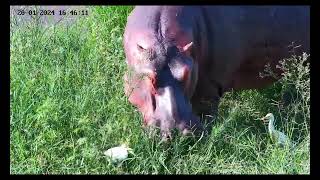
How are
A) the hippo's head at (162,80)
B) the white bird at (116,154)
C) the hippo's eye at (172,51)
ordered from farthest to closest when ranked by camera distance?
the hippo's eye at (172,51) → the hippo's head at (162,80) → the white bird at (116,154)

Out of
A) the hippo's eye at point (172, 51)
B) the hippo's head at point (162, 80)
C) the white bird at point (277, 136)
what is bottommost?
the white bird at point (277, 136)

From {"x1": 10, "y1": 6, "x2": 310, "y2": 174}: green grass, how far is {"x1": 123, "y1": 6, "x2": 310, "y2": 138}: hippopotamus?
0.46ft

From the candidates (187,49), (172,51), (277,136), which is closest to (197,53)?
(187,49)

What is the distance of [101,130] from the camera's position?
3.64m

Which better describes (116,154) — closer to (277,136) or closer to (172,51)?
(172,51)

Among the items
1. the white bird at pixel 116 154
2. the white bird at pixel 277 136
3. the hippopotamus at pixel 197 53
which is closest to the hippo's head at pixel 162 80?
the hippopotamus at pixel 197 53

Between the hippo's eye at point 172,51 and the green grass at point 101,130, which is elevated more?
the hippo's eye at point 172,51

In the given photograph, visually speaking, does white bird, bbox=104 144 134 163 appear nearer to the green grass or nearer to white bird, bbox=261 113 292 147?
the green grass

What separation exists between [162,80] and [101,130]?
21.0 inches

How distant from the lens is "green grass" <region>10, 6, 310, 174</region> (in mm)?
3643

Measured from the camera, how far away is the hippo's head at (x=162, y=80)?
12.1 feet

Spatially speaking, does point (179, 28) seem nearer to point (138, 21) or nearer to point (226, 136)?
point (138, 21)

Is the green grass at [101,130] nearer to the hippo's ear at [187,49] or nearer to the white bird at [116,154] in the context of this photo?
the white bird at [116,154]
